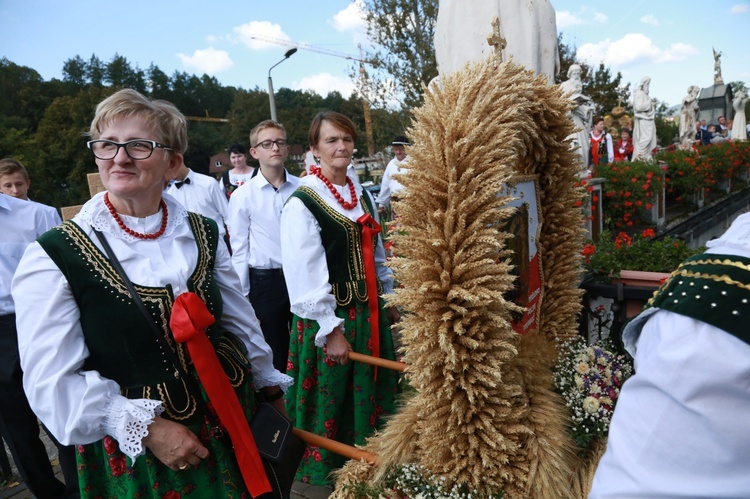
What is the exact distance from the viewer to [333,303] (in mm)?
2859

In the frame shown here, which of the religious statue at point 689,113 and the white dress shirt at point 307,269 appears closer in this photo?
the white dress shirt at point 307,269

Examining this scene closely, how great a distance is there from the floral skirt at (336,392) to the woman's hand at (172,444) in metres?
1.36

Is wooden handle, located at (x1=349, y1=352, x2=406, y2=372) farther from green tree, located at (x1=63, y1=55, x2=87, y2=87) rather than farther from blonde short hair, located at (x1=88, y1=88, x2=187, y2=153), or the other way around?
green tree, located at (x1=63, y1=55, x2=87, y2=87)

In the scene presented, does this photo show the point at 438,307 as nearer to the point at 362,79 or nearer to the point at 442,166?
the point at 442,166

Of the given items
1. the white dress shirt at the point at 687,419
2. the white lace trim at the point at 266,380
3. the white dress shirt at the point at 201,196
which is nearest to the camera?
the white dress shirt at the point at 687,419

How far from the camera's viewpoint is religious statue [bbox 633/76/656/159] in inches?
643

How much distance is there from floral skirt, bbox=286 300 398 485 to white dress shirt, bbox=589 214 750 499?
89.4 inches

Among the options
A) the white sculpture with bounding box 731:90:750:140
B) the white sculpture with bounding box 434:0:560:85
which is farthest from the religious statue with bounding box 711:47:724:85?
the white sculpture with bounding box 434:0:560:85

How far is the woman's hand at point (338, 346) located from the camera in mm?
2786

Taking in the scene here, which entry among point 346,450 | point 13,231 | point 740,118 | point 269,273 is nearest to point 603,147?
point 740,118

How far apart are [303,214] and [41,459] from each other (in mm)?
2301

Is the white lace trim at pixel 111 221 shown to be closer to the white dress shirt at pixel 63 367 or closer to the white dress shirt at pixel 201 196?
the white dress shirt at pixel 63 367

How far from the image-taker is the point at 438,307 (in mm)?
1476

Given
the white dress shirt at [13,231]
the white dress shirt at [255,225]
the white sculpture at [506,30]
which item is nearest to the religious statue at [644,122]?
the white sculpture at [506,30]
